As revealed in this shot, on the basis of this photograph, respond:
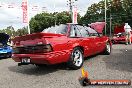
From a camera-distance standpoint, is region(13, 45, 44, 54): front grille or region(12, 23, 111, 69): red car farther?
region(13, 45, 44, 54): front grille

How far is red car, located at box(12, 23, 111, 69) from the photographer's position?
6918 millimetres

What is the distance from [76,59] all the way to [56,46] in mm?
980

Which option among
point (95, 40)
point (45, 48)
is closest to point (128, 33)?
point (95, 40)

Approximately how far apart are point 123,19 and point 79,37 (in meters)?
52.0

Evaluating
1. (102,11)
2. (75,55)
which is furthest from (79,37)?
(102,11)

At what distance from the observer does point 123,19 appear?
58.2m

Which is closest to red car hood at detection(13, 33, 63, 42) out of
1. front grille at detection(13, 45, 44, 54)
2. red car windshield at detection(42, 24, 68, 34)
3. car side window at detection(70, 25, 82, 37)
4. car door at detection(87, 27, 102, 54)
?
front grille at detection(13, 45, 44, 54)

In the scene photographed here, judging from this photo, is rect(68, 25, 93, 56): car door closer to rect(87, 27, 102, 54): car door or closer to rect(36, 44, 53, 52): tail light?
rect(87, 27, 102, 54): car door

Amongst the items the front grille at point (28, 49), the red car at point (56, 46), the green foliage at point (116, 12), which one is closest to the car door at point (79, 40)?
the red car at point (56, 46)

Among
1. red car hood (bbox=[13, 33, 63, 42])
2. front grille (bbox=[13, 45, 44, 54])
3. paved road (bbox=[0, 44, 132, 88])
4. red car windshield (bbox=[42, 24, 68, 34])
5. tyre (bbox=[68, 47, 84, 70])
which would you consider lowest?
paved road (bbox=[0, 44, 132, 88])

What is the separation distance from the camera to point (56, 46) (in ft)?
23.1

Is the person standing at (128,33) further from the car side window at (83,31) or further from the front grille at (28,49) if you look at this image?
the front grille at (28,49)

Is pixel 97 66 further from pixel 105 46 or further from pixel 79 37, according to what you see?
pixel 105 46

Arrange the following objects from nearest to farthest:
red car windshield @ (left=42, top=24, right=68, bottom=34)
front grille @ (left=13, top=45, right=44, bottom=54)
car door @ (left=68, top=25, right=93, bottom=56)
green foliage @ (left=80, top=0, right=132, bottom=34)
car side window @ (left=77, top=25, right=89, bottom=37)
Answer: front grille @ (left=13, top=45, right=44, bottom=54)
car door @ (left=68, top=25, right=93, bottom=56)
red car windshield @ (left=42, top=24, right=68, bottom=34)
car side window @ (left=77, top=25, right=89, bottom=37)
green foliage @ (left=80, top=0, right=132, bottom=34)
